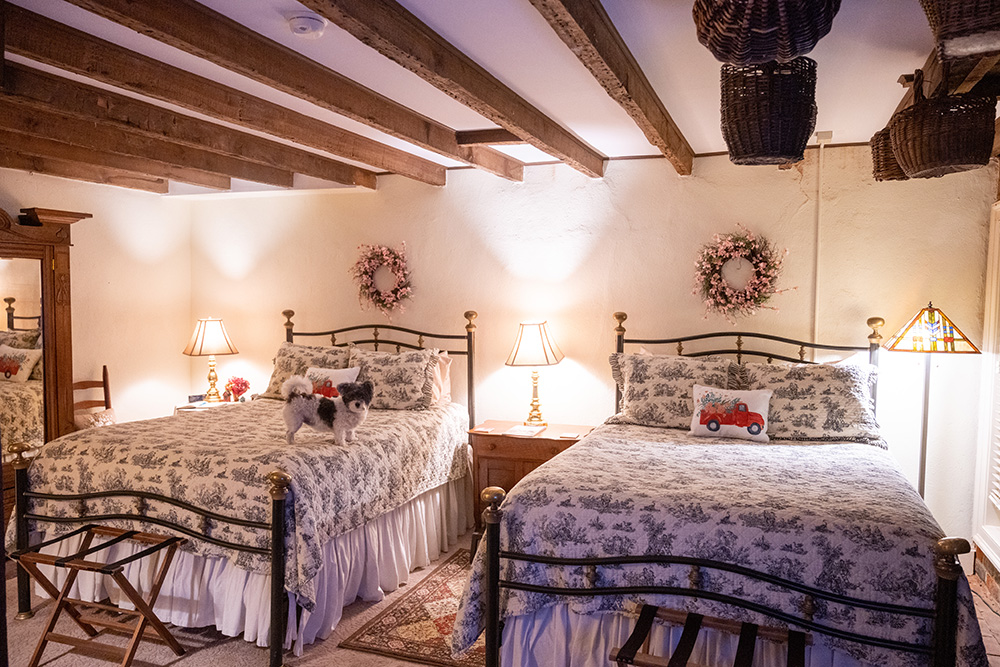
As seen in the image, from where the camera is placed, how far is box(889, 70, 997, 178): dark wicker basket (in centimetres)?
228

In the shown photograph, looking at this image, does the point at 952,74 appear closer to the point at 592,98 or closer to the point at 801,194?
the point at 592,98

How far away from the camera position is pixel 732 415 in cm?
378

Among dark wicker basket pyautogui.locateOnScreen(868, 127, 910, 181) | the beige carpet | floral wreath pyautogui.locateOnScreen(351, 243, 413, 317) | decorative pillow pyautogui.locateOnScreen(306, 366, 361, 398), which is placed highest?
dark wicker basket pyautogui.locateOnScreen(868, 127, 910, 181)

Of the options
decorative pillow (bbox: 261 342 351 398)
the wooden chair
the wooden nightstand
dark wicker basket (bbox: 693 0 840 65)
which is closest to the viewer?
dark wicker basket (bbox: 693 0 840 65)

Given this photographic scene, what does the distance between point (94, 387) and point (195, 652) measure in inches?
112

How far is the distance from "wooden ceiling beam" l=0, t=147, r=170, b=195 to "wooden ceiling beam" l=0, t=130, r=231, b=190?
0.12 meters

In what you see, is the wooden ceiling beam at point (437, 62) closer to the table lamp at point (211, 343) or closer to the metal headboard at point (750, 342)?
the metal headboard at point (750, 342)

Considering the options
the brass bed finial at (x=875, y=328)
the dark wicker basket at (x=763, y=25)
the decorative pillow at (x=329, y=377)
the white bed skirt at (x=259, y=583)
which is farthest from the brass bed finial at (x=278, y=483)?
the brass bed finial at (x=875, y=328)

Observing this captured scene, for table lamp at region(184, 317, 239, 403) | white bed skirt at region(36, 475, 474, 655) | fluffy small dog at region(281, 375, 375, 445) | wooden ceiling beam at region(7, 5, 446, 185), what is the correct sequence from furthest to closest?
table lamp at region(184, 317, 239, 403) → fluffy small dog at region(281, 375, 375, 445) → white bed skirt at region(36, 475, 474, 655) → wooden ceiling beam at region(7, 5, 446, 185)

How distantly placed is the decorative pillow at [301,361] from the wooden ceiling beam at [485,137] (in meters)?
1.65

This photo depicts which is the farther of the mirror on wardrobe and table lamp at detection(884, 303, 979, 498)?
the mirror on wardrobe

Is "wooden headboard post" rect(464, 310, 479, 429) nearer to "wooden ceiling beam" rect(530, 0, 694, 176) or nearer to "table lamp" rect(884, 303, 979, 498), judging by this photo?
"wooden ceiling beam" rect(530, 0, 694, 176)

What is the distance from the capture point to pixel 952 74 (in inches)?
94.3

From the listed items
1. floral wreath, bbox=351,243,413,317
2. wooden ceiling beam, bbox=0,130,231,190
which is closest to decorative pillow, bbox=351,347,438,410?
floral wreath, bbox=351,243,413,317
